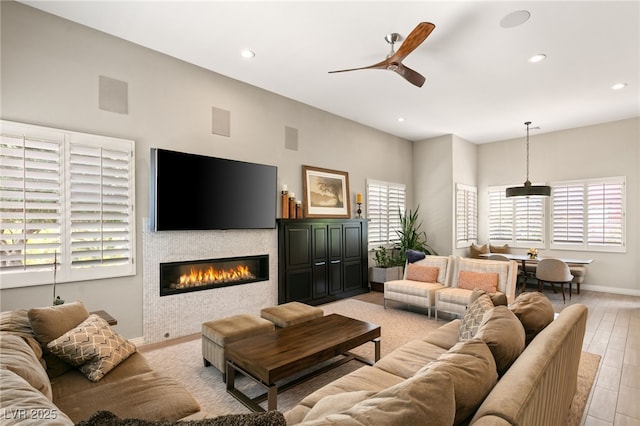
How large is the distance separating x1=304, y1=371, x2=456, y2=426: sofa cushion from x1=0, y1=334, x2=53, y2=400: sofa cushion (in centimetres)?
145

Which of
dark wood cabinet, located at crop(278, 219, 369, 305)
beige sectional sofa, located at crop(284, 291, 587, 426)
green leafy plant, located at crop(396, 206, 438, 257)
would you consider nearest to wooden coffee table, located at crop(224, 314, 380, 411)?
beige sectional sofa, located at crop(284, 291, 587, 426)

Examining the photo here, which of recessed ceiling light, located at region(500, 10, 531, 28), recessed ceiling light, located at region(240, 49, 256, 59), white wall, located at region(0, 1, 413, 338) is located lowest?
white wall, located at region(0, 1, 413, 338)

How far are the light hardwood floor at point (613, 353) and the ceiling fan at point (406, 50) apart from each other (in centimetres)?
320

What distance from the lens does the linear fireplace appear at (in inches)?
158

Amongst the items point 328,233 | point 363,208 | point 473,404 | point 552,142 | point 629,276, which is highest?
point 552,142

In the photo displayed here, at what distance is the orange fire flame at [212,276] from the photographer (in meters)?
4.16

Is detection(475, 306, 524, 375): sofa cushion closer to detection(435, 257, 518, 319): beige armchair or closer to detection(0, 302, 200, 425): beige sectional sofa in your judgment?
detection(0, 302, 200, 425): beige sectional sofa

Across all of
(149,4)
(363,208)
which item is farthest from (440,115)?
(149,4)

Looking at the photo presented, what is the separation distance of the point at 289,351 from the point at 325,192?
3632mm

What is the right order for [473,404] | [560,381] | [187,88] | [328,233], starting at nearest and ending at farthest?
[473,404]
[560,381]
[187,88]
[328,233]

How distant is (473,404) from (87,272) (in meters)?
3.65

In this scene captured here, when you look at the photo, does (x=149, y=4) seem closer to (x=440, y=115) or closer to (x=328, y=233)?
(x=328, y=233)

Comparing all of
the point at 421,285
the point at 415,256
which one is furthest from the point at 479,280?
the point at 415,256

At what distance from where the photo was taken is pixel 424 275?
5.07 m
